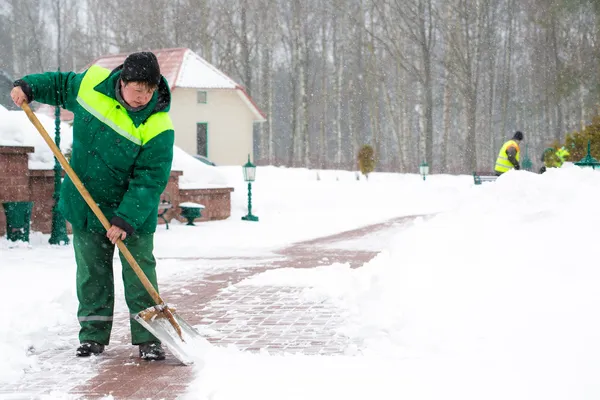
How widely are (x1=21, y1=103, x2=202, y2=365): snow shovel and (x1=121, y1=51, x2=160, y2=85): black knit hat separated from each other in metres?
0.62

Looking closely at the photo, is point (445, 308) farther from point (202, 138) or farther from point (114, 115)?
point (202, 138)

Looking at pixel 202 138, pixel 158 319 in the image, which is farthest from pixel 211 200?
pixel 202 138

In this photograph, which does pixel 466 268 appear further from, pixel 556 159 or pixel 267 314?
pixel 556 159

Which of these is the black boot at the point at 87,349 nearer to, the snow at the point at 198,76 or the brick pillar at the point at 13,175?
the brick pillar at the point at 13,175

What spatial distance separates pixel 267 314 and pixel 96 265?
1751 mm

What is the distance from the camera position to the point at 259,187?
21.9 metres

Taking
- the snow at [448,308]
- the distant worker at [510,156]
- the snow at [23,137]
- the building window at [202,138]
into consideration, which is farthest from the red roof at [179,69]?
the snow at [448,308]

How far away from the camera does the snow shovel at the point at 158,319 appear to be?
4.89 metres

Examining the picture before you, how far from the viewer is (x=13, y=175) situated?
11.2 metres

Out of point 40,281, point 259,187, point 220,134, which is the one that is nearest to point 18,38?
point 220,134

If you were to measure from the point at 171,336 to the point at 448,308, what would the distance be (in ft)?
5.79

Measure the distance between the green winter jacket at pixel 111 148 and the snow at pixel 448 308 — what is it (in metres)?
0.92

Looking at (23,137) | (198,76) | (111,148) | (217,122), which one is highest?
(198,76)

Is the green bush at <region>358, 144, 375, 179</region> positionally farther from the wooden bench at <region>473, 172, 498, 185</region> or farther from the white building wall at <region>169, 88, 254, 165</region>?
the white building wall at <region>169, 88, 254, 165</region>
